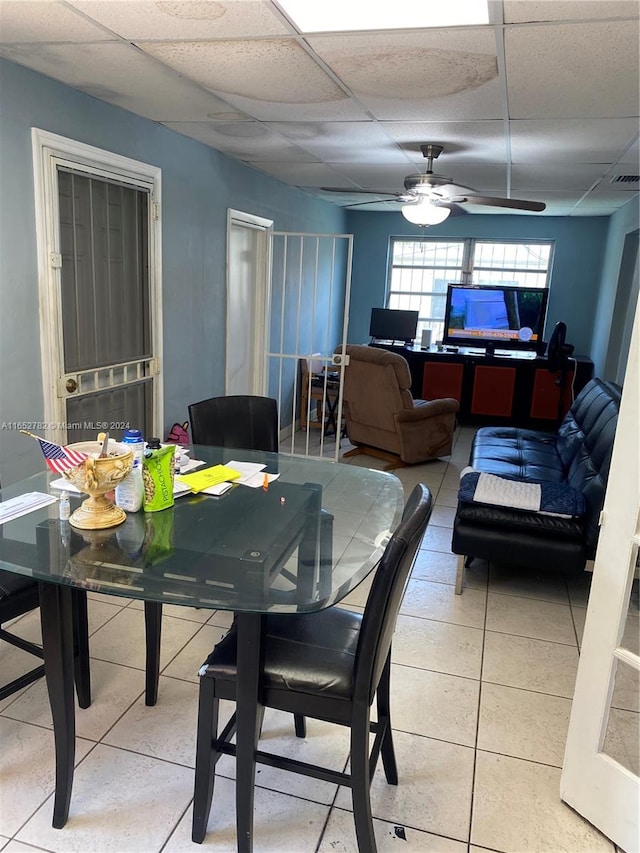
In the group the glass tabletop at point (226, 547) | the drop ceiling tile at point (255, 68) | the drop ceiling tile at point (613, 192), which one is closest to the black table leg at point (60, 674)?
the glass tabletop at point (226, 547)

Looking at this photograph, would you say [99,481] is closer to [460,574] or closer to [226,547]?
[226,547]

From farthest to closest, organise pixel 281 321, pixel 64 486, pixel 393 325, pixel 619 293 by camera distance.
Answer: pixel 393 325
pixel 281 321
pixel 619 293
pixel 64 486

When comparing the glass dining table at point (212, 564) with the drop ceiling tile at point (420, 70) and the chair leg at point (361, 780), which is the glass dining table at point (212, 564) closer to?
the chair leg at point (361, 780)

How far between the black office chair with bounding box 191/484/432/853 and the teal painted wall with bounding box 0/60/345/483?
65.1 inches

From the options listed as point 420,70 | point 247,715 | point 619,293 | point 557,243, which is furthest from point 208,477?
point 557,243

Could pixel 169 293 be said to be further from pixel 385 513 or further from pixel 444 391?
pixel 444 391

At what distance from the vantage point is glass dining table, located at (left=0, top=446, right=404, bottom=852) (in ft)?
4.91

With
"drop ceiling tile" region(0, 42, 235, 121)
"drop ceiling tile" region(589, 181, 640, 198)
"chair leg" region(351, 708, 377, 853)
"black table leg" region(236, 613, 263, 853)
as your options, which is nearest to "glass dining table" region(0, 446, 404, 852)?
"black table leg" region(236, 613, 263, 853)

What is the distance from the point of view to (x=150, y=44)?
2201 millimetres

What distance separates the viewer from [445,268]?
7.20 meters

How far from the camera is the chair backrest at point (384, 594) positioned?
1.44 m

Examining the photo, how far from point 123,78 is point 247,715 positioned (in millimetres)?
2561

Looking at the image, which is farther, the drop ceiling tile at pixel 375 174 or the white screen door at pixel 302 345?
the white screen door at pixel 302 345

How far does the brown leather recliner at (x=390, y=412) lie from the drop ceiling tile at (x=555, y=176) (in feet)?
5.23
